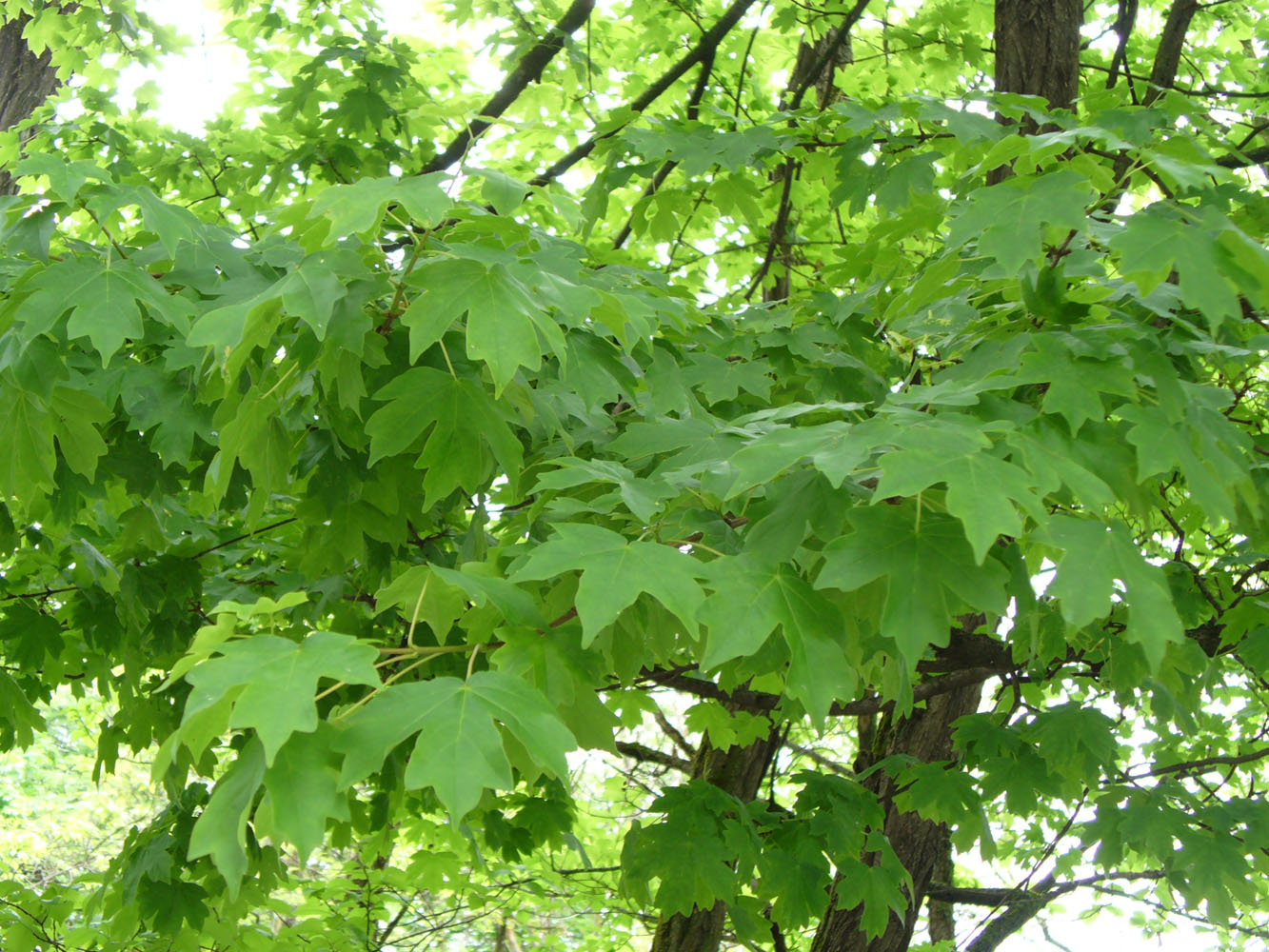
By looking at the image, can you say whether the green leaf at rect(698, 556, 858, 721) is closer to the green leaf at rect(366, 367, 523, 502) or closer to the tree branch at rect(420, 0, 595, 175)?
the green leaf at rect(366, 367, 523, 502)

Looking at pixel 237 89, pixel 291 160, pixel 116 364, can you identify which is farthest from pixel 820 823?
pixel 237 89

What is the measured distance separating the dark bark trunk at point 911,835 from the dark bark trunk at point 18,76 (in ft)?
17.5

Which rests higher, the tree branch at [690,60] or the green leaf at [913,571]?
the tree branch at [690,60]

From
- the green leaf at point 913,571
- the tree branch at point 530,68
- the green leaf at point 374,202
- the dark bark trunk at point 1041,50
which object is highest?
the tree branch at point 530,68

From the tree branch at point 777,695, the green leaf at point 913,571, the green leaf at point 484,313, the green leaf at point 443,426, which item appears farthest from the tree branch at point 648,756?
the green leaf at point 913,571

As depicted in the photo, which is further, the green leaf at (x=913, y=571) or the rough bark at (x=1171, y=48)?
the rough bark at (x=1171, y=48)

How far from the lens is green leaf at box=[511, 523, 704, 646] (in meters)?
1.35

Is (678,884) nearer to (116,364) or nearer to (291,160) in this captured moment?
(116,364)

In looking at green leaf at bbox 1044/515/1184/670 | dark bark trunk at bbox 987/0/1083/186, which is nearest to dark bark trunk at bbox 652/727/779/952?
dark bark trunk at bbox 987/0/1083/186

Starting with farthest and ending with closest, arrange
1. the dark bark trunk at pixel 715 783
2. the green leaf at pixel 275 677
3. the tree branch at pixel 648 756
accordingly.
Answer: the tree branch at pixel 648 756
the dark bark trunk at pixel 715 783
the green leaf at pixel 275 677

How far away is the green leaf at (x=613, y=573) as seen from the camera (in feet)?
4.42

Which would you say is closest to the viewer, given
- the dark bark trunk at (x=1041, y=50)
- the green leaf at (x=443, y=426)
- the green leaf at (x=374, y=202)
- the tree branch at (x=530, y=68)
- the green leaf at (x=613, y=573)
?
the green leaf at (x=613, y=573)

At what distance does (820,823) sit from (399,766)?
1456 mm

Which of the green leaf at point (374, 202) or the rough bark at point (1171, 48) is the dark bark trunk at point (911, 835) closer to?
the rough bark at point (1171, 48)
